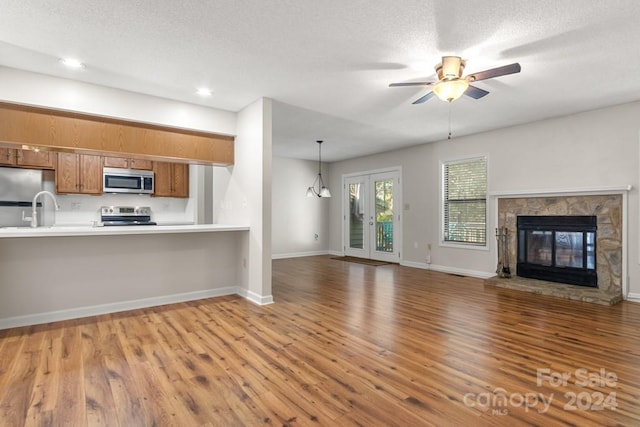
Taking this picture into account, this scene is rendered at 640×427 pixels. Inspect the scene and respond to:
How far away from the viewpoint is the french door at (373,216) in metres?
7.59

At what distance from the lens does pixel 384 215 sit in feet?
25.8

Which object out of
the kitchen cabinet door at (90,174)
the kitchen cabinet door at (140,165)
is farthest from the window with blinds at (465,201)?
the kitchen cabinet door at (90,174)

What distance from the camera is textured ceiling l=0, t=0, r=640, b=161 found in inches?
92.0

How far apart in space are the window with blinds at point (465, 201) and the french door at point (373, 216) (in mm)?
1205

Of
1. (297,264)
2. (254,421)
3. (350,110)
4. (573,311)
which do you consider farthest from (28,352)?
(573,311)

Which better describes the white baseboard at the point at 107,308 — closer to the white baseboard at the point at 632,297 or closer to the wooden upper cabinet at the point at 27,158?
the wooden upper cabinet at the point at 27,158

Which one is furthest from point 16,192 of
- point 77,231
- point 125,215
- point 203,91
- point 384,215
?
point 384,215

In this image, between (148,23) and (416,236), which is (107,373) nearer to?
(148,23)

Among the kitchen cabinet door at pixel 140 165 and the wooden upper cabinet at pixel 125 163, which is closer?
the wooden upper cabinet at pixel 125 163

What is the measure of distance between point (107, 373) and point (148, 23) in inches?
102

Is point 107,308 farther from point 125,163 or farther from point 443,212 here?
point 443,212

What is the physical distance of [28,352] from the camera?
2.71 m

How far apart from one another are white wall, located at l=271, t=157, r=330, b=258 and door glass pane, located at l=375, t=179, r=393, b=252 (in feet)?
4.62

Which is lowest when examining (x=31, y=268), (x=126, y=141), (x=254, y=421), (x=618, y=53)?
(x=254, y=421)
